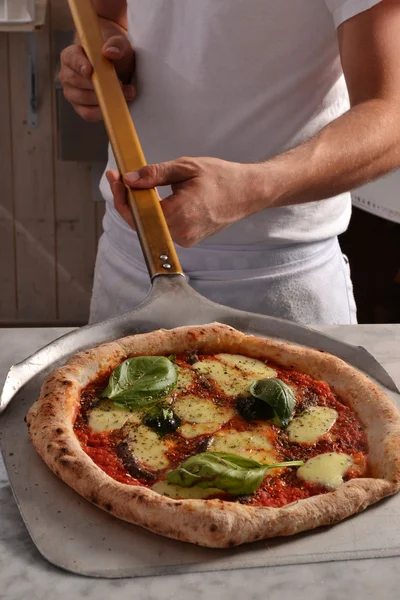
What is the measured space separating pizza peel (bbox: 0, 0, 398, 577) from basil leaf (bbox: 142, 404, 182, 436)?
0.55 ft

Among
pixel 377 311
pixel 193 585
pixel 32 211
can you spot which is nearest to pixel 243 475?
pixel 193 585

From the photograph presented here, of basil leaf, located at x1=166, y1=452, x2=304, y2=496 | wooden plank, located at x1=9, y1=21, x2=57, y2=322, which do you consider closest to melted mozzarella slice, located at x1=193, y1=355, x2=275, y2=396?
basil leaf, located at x1=166, y1=452, x2=304, y2=496

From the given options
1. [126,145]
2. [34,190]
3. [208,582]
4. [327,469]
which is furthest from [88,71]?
[34,190]

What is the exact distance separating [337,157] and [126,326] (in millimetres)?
449

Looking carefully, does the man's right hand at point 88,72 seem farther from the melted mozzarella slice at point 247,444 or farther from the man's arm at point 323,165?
the melted mozzarella slice at point 247,444

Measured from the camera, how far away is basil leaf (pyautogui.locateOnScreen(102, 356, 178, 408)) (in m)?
1.23

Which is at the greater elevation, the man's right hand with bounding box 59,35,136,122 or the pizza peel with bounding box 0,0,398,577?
the man's right hand with bounding box 59,35,136,122

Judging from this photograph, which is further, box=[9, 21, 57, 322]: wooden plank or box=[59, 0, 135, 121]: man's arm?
box=[9, 21, 57, 322]: wooden plank

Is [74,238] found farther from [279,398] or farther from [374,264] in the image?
[279,398]

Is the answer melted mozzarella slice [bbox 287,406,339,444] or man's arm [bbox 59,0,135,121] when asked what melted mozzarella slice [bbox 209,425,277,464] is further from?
man's arm [bbox 59,0,135,121]

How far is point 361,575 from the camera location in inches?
36.4

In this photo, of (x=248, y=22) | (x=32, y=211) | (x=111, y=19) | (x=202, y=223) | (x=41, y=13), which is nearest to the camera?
(x=202, y=223)

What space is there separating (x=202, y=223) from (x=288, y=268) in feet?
1.62

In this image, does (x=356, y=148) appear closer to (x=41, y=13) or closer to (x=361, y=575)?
(x=361, y=575)
